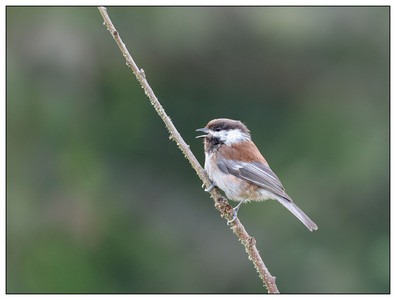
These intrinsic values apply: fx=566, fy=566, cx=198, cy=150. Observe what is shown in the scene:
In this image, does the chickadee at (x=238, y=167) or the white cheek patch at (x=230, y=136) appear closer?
the chickadee at (x=238, y=167)

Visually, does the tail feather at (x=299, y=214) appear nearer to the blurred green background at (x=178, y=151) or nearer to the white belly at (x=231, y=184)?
the white belly at (x=231, y=184)

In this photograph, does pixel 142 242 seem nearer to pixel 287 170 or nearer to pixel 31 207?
pixel 31 207

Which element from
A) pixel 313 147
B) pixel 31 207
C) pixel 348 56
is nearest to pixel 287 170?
pixel 313 147

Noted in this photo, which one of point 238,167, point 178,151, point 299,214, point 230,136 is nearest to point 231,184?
point 238,167

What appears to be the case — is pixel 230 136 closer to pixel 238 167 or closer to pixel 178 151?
pixel 238 167

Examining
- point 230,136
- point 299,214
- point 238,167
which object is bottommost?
point 299,214

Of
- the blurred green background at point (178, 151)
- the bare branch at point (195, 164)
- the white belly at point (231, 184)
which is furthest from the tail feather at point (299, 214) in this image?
the blurred green background at point (178, 151)

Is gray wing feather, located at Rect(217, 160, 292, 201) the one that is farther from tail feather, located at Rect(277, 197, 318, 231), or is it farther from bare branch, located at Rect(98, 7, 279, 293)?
bare branch, located at Rect(98, 7, 279, 293)
